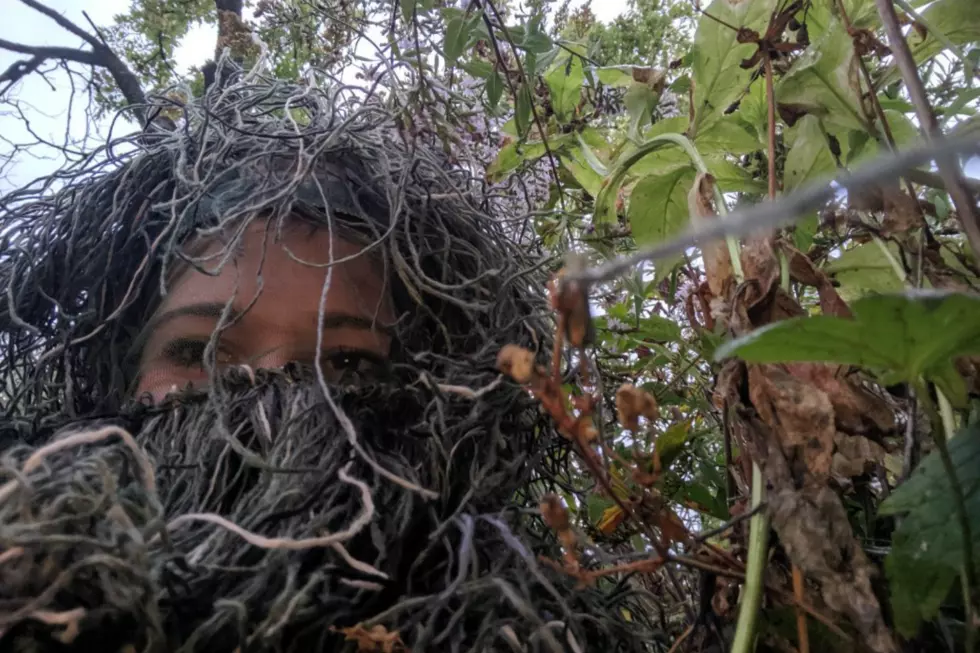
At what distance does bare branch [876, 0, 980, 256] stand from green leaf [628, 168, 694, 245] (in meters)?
0.19

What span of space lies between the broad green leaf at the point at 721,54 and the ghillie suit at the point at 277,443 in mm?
228

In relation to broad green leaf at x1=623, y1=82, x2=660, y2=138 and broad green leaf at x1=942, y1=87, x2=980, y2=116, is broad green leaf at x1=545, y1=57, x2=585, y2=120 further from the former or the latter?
broad green leaf at x1=942, y1=87, x2=980, y2=116

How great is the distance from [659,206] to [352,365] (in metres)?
0.33

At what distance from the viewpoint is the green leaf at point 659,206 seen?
1.81ft

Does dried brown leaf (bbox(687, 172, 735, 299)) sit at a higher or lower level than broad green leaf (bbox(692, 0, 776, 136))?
lower

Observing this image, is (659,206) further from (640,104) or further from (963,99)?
(963,99)

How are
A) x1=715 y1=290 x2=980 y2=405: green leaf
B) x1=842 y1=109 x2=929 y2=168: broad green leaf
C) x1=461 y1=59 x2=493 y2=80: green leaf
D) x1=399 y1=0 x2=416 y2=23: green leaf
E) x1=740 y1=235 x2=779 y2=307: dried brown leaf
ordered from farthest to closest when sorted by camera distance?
x1=461 y1=59 x2=493 y2=80: green leaf
x1=399 y1=0 x2=416 y2=23: green leaf
x1=842 y1=109 x2=929 y2=168: broad green leaf
x1=740 y1=235 x2=779 y2=307: dried brown leaf
x1=715 y1=290 x2=980 y2=405: green leaf

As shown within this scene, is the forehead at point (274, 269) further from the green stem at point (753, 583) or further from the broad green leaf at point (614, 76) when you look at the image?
the green stem at point (753, 583)

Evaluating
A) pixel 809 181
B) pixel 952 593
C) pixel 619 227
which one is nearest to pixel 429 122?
pixel 619 227

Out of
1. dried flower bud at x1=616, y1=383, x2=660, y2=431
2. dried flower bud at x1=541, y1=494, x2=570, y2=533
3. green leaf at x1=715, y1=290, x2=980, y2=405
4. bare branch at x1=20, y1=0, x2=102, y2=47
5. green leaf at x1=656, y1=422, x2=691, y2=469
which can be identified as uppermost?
bare branch at x1=20, y1=0, x2=102, y2=47

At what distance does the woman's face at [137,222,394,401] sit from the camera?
2.19ft

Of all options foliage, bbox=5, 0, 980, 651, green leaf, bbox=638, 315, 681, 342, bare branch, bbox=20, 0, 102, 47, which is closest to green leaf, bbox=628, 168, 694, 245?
foliage, bbox=5, 0, 980, 651

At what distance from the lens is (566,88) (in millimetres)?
745

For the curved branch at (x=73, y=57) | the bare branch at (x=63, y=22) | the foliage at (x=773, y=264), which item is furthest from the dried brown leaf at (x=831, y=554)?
the bare branch at (x=63, y=22)
